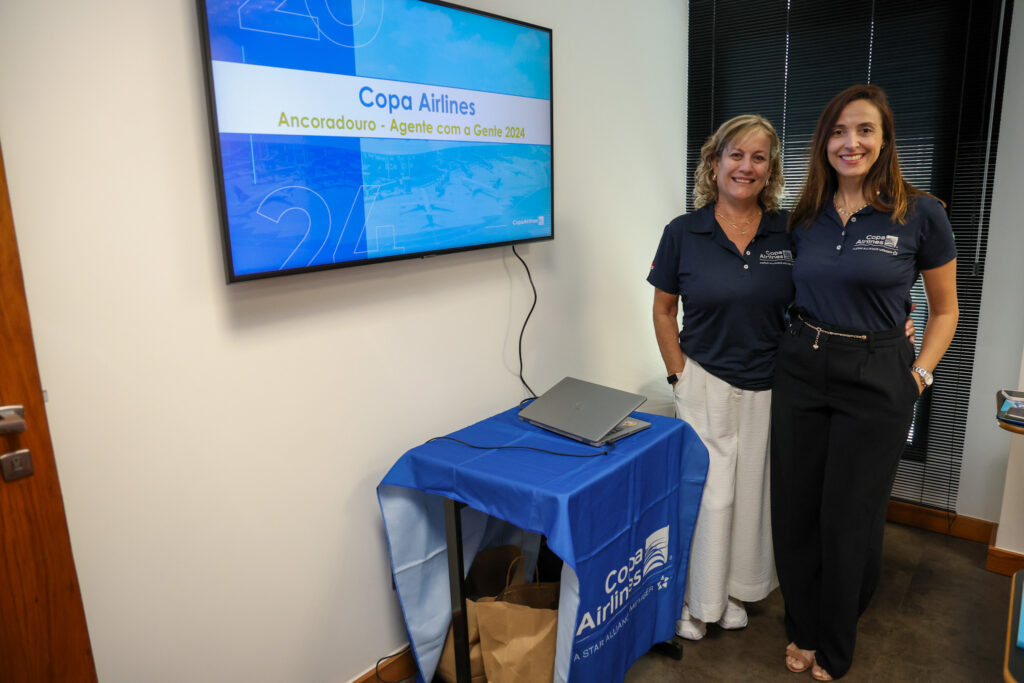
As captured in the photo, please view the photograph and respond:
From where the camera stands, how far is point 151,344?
1.52 metres

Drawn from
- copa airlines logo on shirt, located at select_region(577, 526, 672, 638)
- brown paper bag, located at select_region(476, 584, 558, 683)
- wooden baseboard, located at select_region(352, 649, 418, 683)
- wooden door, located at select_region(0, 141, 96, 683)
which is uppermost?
wooden door, located at select_region(0, 141, 96, 683)

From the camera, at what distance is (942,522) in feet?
9.65

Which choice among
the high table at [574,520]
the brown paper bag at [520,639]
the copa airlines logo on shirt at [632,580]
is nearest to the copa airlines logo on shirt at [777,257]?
the high table at [574,520]

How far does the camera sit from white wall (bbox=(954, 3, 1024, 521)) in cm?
253

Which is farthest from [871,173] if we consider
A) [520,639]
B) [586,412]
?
[520,639]

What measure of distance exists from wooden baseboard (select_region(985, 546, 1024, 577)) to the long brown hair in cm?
150

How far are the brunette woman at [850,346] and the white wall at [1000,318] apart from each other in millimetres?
857

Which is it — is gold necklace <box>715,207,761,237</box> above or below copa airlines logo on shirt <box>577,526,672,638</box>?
above

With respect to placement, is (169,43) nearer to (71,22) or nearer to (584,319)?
(71,22)

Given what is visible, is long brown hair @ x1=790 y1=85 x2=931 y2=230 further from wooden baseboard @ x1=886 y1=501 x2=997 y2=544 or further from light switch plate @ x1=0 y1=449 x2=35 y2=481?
light switch plate @ x1=0 y1=449 x2=35 y2=481

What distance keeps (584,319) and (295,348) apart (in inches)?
48.3

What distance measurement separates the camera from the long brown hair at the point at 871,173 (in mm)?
1915

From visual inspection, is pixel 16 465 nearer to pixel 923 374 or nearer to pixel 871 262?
pixel 871 262

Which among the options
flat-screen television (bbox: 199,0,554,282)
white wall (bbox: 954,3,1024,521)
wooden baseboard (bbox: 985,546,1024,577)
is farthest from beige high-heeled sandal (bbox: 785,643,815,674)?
flat-screen television (bbox: 199,0,554,282)
